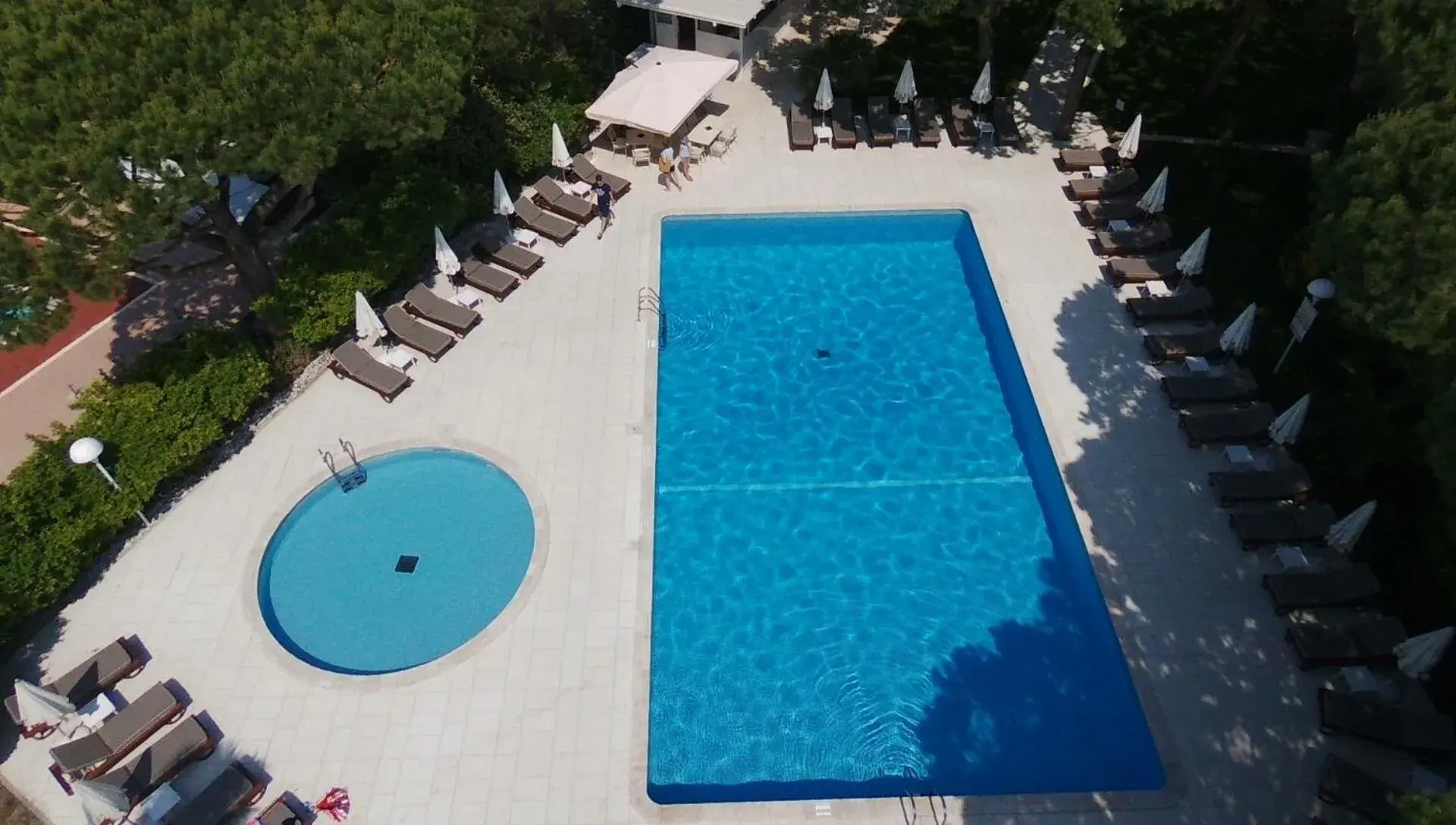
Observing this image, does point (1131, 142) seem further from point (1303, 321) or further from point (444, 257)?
point (444, 257)

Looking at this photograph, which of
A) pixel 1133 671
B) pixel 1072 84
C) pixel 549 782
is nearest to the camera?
pixel 549 782

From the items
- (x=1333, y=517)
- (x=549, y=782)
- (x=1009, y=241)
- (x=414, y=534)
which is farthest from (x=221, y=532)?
(x=1333, y=517)

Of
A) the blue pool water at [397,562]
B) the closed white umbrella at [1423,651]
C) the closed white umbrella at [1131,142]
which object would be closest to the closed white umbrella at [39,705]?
the blue pool water at [397,562]

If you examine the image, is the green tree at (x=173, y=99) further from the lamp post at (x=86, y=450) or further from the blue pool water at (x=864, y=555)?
the blue pool water at (x=864, y=555)

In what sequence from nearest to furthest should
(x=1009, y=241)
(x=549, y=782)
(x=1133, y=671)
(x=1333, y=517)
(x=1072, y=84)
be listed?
1. (x=549, y=782)
2. (x=1133, y=671)
3. (x=1333, y=517)
4. (x=1009, y=241)
5. (x=1072, y=84)

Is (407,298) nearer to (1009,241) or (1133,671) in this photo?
(1009,241)

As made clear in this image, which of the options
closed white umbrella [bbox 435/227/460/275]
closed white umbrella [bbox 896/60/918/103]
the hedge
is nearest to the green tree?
the hedge

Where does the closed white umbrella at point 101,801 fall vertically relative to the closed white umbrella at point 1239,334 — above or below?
below
